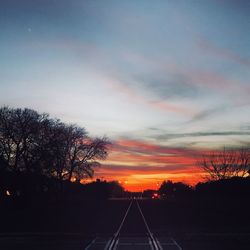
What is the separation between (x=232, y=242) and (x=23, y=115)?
57.1 meters

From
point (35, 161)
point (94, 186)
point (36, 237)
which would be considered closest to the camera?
point (36, 237)

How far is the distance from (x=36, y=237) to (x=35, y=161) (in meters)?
48.4

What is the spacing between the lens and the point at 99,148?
106500 millimetres

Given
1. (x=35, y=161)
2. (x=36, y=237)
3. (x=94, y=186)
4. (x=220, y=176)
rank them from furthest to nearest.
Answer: (x=94, y=186), (x=220, y=176), (x=35, y=161), (x=36, y=237)

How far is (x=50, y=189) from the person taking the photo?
10456 centimetres

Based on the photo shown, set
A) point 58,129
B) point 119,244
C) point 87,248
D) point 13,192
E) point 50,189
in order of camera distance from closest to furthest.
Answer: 1. point 87,248
2. point 119,244
3. point 13,192
4. point 58,129
5. point 50,189

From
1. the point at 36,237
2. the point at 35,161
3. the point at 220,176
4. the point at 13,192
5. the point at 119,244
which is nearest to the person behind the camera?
the point at 119,244

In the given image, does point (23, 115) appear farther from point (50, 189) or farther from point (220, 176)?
point (220, 176)

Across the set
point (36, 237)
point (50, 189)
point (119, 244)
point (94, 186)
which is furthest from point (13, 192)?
point (94, 186)

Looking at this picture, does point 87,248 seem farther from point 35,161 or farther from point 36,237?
point 35,161

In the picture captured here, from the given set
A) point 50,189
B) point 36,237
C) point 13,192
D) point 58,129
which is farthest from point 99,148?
point 36,237

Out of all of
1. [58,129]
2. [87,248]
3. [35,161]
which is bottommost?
[87,248]

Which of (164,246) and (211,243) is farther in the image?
(211,243)

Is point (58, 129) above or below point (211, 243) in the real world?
above
